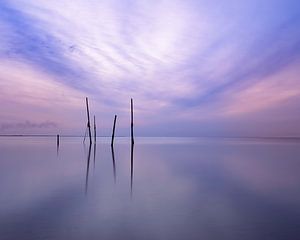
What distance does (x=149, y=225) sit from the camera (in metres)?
6.33

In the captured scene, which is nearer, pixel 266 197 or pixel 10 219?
pixel 10 219

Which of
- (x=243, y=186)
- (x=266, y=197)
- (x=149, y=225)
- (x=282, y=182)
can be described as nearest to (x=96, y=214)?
(x=149, y=225)

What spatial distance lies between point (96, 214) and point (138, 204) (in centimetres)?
157

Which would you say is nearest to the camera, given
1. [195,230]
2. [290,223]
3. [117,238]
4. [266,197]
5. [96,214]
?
[117,238]

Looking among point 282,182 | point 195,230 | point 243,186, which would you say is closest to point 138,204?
point 195,230

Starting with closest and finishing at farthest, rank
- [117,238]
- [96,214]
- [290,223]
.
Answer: [117,238] < [290,223] < [96,214]

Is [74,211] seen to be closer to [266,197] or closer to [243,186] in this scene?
[266,197]

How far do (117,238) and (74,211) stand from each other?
229 centimetres

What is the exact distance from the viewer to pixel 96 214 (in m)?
7.17

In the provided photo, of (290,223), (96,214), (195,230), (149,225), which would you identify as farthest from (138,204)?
(290,223)

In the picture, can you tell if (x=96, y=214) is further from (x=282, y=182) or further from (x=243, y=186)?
(x=282, y=182)

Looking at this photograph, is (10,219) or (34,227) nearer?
(34,227)

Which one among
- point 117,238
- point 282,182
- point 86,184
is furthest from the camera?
point 282,182

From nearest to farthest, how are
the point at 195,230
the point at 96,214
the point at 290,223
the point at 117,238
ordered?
the point at 117,238 < the point at 195,230 < the point at 290,223 < the point at 96,214
